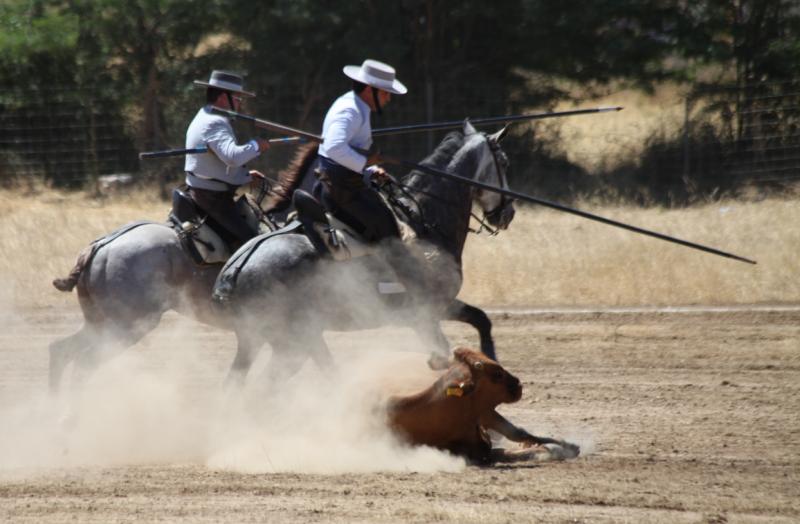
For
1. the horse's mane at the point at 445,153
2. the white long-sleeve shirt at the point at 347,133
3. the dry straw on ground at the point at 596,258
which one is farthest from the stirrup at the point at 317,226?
the dry straw on ground at the point at 596,258

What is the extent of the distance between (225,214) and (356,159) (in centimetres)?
166

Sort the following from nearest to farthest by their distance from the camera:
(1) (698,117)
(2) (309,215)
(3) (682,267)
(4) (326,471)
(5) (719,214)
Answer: (4) (326,471)
(2) (309,215)
(3) (682,267)
(5) (719,214)
(1) (698,117)

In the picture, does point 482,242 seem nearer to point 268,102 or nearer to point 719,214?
point 719,214

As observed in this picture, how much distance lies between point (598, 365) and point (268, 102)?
13299 millimetres

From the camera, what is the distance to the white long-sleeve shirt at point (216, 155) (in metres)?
8.97

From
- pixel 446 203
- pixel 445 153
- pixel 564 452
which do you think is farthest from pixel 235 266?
pixel 564 452

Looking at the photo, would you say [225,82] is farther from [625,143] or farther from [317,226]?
[625,143]

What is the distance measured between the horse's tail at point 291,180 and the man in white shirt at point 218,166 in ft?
0.78

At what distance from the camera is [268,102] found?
22578mm

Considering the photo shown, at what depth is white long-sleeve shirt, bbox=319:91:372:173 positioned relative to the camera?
8156mm

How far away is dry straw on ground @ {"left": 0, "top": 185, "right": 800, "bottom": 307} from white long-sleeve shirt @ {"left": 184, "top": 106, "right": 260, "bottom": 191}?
5.18 m

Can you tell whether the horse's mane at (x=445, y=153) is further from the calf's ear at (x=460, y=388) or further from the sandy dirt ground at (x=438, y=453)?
the calf's ear at (x=460, y=388)

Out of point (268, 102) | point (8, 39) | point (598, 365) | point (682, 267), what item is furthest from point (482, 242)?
point (8, 39)

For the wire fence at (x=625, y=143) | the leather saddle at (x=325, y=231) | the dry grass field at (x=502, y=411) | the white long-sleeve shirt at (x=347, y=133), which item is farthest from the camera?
the wire fence at (x=625, y=143)
